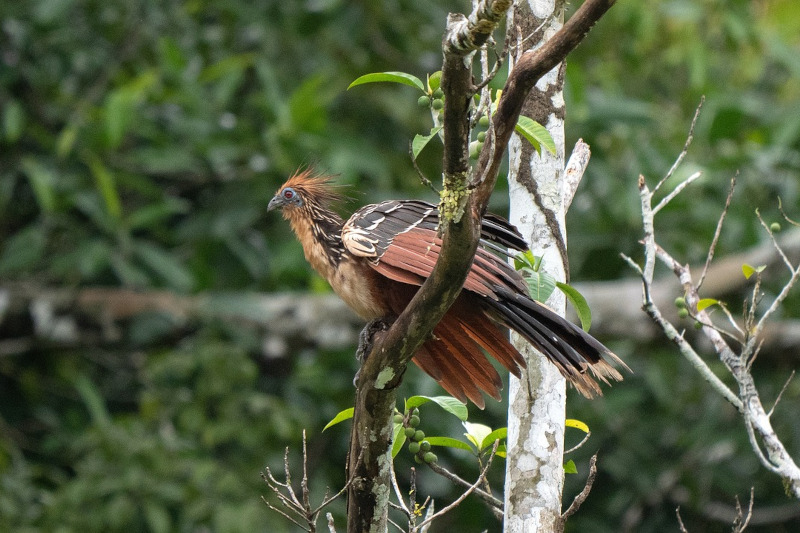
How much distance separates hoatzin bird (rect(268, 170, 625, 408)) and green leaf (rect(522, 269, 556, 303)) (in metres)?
0.20

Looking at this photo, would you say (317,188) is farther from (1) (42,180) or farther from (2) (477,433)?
(1) (42,180)

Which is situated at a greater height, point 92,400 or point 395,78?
point 395,78

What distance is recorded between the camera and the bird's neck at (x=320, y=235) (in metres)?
3.41

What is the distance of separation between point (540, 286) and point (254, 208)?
4064 mm

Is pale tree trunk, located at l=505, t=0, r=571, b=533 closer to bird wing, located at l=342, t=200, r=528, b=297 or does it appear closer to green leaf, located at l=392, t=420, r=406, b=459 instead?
bird wing, located at l=342, t=200, r=528, b=297

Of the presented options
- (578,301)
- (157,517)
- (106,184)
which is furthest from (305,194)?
(106,184)

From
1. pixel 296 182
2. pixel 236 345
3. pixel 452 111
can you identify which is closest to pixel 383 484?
pixel 452 111

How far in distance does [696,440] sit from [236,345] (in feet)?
9.22

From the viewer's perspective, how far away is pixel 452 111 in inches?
75.0

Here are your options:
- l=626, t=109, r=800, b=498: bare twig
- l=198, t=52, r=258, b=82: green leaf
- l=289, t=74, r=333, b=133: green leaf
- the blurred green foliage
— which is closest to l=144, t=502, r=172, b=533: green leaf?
the blurred green foliage

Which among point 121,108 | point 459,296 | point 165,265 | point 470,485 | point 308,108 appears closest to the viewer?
point 470,485

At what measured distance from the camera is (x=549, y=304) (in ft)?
9.52

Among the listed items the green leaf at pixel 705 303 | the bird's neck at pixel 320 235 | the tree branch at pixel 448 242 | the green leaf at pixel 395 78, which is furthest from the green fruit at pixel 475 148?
the green leaf at pixel 705 303

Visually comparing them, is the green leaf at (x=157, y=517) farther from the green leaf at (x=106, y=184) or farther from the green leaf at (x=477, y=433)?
the green leaf at (x=477, y=433)
